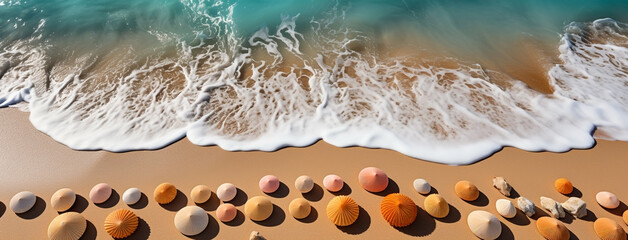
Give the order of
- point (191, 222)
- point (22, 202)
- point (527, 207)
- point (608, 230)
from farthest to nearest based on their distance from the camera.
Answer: point (22, 202)
point (527, 207)
point (191, 222)
point (608, 230)

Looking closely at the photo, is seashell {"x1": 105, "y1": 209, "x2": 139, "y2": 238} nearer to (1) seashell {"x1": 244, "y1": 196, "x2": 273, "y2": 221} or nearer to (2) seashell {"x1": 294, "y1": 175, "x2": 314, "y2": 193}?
(1) seashell {"x1": 244, "y1": 196, "x2": 273, "y2": 221}

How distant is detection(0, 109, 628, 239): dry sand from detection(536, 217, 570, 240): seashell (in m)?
0.09

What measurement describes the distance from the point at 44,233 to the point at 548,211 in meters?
4.89

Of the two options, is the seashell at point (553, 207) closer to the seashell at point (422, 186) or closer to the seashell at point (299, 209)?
the seashell at point (422, 186)

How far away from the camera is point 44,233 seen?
9.92 feet

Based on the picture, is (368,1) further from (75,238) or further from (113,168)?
(75,238)

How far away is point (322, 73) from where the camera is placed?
562 cm

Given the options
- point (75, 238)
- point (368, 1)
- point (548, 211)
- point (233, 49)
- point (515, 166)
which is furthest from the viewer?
point (368, 1)

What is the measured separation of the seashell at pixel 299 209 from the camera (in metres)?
3.10

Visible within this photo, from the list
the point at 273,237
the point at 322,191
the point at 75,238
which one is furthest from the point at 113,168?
the point at 322,191

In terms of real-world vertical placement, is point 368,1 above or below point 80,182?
above

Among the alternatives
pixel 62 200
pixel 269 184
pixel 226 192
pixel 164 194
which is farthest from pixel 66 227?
pixel 269 184

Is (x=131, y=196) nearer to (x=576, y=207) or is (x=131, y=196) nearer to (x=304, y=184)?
(x=304, y=184)

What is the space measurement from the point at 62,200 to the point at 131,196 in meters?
0.66
